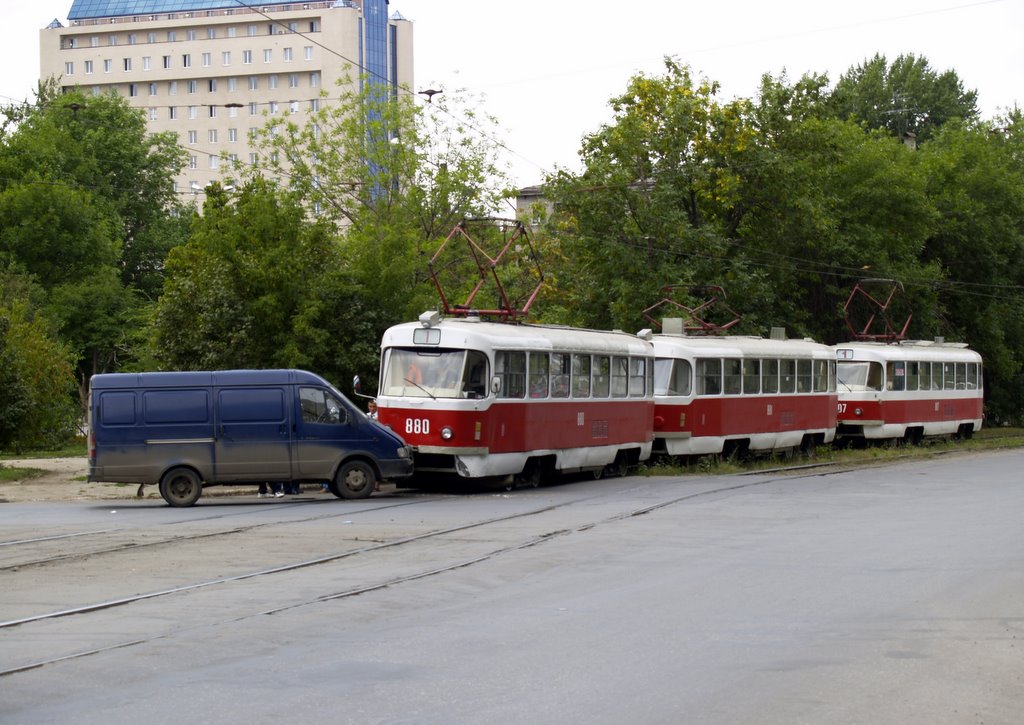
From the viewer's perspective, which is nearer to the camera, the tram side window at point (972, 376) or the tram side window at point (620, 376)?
the tram side window at point (620, 376)

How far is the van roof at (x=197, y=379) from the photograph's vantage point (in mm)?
20953

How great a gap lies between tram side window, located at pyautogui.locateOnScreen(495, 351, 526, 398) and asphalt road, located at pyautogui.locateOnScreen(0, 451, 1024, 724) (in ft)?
15.2

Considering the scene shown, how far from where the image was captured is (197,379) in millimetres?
21188

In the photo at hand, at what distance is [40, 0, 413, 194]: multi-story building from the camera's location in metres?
109

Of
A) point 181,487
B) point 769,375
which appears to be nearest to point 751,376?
point 769,375

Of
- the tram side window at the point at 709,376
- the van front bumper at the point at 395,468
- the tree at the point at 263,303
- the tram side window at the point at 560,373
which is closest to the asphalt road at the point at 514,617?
the van front bumper at the point at 395,468

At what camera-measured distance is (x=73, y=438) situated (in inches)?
1661

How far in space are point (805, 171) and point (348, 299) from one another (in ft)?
60.7

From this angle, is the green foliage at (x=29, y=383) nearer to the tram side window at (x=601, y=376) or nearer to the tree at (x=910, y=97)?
the tram side window at (x=601, y=376)

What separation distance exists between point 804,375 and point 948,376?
1131 cm

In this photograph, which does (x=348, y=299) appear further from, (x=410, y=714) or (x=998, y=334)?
(x=998, y=334)

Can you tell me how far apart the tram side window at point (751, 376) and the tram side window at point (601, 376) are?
634cm

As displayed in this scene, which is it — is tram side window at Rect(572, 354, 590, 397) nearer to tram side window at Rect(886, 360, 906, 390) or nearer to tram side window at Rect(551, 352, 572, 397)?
tram side window at Rect(551, 352, 572, 397)

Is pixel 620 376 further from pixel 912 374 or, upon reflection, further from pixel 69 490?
pixel 912 374
